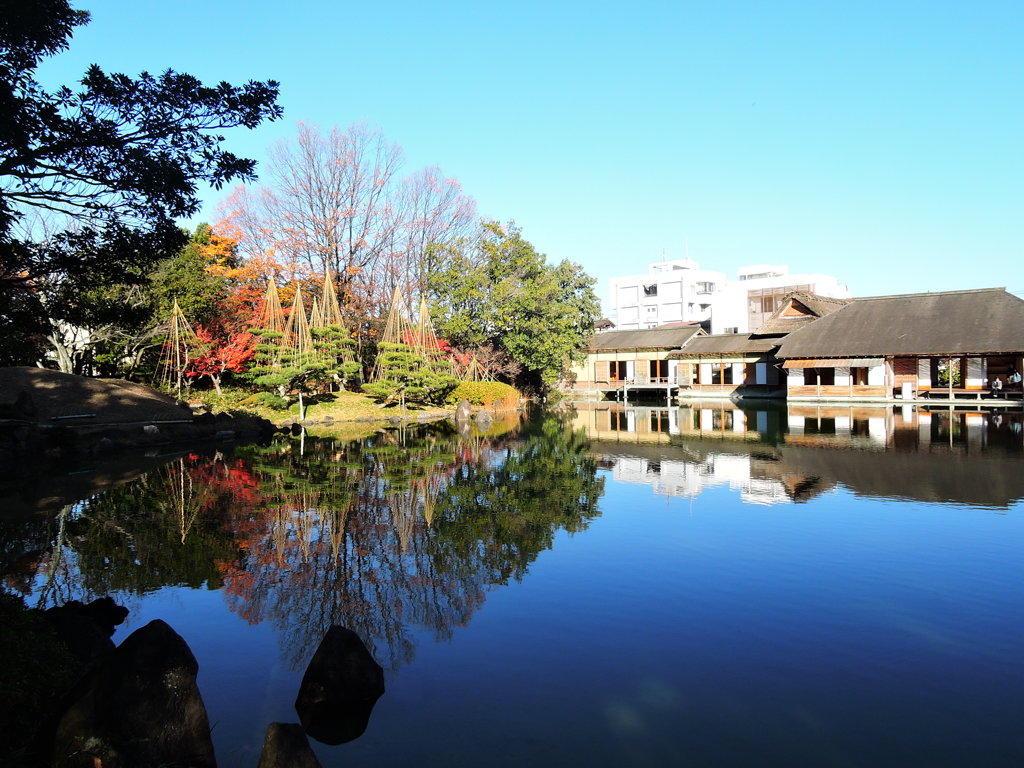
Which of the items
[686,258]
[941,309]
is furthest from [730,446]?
[686,258]

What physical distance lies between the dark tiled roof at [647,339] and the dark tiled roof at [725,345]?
72 centimetres

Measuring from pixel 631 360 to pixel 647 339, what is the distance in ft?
5.24

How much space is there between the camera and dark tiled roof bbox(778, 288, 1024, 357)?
97.2ft

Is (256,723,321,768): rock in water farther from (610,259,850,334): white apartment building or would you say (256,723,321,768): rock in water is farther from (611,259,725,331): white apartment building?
(611,259,725,331): white apartment building

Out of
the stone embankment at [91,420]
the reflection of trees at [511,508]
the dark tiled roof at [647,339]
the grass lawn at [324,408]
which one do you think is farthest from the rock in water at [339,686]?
the dark tiled roof at [647,339]

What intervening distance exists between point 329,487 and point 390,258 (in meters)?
24.1

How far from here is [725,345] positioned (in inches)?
1602

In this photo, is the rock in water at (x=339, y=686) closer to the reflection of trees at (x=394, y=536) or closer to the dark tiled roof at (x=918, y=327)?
the reflection of trees at (x=394, y=536)

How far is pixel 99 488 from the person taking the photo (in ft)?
Result: 45.4

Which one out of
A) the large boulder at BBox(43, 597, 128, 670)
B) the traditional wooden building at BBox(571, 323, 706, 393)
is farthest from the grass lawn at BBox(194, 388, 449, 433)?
the large boulder at BBox(43, 597, 128, 670)

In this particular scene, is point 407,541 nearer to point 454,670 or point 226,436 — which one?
point 454,670

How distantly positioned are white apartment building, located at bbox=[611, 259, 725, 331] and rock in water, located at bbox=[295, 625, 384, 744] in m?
67.0

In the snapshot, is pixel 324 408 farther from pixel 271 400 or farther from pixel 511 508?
pixel 511 508

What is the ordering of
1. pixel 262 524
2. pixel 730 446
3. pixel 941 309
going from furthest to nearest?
pixel 941 309
pixel 730 446
pixel 262 524
